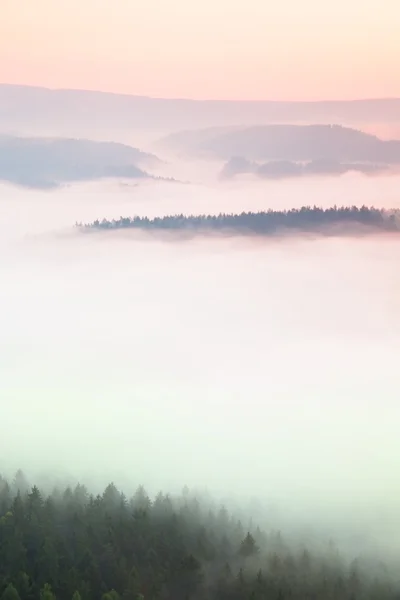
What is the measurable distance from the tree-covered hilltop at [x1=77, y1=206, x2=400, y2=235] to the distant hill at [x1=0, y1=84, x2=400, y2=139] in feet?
0.95

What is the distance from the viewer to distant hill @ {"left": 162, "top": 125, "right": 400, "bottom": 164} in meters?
2.04

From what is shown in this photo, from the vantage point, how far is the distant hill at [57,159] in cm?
213

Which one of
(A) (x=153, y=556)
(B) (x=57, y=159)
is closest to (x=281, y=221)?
(B) (x=57, y=159)

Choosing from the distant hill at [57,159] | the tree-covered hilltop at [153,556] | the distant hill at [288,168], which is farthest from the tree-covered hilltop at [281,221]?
the tree-covered hilltop at [153,556]

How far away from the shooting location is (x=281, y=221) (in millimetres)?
2041

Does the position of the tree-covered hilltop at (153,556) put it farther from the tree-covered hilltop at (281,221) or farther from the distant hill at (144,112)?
the distant hill at (144,112)

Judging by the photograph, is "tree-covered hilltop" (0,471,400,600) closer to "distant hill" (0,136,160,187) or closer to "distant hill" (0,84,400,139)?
"distant hill" (0,136,160,187)

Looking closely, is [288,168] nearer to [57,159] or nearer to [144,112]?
[144,112]

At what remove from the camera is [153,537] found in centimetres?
185

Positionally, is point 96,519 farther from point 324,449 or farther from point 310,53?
point 310,53

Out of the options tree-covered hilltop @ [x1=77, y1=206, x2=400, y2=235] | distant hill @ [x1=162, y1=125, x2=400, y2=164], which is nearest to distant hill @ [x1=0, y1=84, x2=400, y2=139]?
distant hill @ [x1=162, y1=125, x2=400, y2=164]

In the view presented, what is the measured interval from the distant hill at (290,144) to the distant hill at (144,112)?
28mm

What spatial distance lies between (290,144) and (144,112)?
487mm

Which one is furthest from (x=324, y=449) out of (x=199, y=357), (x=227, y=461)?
(x=199, y=357)
